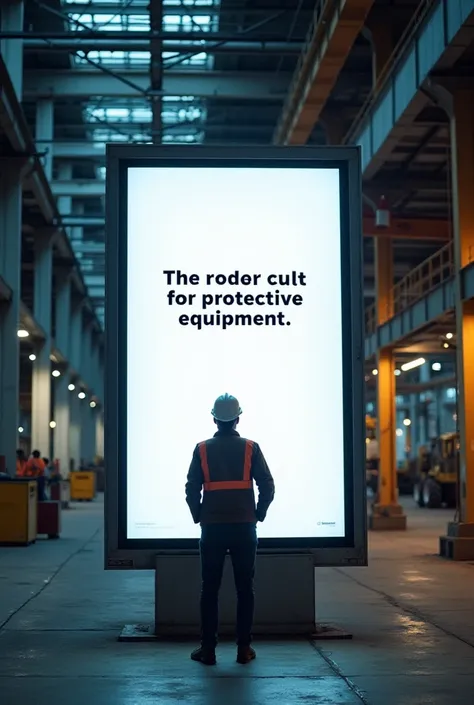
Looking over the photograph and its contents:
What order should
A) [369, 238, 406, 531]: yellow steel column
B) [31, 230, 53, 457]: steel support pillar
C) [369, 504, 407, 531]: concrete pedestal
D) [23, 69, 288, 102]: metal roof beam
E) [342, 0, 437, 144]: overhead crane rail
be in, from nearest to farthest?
[342, 0, 437, 144]: overhead crane rail
[369, 504, 407, 531]: concrete pedestal
[369, 238, 406, 531]: yellow steel column
[23, 69, 288, 102]: metal roof beam
[31, 230, 53, 457]: steel support pillar

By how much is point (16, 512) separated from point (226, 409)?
15170 millimetres

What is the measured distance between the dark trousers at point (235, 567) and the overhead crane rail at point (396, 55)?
43.9ft

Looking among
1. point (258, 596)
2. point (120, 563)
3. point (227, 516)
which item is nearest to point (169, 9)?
point (120, 563)

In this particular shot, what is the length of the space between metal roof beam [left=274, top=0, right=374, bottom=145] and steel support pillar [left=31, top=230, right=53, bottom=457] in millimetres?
11257

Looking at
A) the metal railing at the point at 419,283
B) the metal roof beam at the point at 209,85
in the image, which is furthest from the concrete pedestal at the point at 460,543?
the metal roof beam at the point at 209,85

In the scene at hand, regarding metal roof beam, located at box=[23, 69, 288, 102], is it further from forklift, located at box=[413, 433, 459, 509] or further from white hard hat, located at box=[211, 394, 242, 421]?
white hard hat, located at box=[211, 394, 242, 421]

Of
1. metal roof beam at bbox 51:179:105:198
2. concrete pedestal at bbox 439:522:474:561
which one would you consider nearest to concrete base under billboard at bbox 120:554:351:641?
concrete pedestal at bbox 439:522:474:561

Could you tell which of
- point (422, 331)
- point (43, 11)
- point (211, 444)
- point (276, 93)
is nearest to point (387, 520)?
point (422, 331)

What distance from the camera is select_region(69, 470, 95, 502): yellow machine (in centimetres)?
Answer: 4747

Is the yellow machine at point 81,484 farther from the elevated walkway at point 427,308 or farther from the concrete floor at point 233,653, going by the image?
the concrete floor at point 233,653

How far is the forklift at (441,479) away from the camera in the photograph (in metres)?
40.5

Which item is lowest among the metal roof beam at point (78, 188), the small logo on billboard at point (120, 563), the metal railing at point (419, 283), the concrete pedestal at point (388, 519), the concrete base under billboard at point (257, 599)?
the concrete pedestal at point (388, 519)

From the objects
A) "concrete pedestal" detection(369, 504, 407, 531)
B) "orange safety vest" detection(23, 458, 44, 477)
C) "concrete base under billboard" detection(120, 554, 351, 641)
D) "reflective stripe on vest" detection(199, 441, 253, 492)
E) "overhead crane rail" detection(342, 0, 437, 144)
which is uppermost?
"overhead crane rail" detection(342, 0, 437, 144)

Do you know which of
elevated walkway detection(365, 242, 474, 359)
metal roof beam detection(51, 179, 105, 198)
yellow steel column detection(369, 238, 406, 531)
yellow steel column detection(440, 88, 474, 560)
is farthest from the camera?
metal roof beam detection(51, 179, 105, 198)
